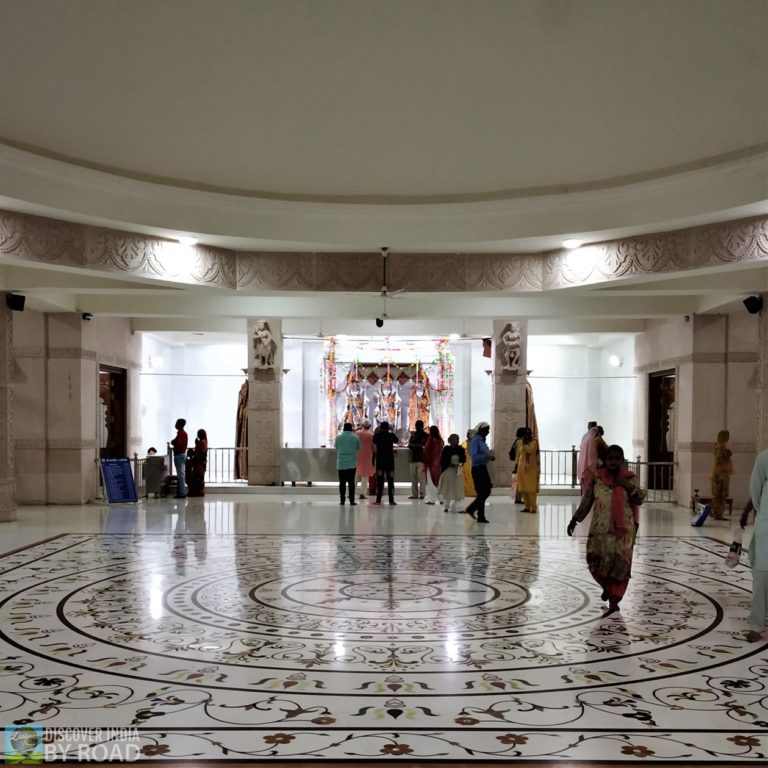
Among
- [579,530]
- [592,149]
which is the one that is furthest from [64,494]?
[592,149]

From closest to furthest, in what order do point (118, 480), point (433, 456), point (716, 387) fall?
point (716, 387) < point (118, 480) < point (433, 456)

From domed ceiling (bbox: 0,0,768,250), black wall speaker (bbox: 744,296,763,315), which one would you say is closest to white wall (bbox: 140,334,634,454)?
black wall speaker (bbox: 744,296,763,315)

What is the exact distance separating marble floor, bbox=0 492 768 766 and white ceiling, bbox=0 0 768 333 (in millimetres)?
3488

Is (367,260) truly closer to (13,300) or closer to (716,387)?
(13,300)

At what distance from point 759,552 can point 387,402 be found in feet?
43.6

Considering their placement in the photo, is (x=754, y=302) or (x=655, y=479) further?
(x=655, y=479)

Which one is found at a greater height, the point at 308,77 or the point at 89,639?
the point at 308,77

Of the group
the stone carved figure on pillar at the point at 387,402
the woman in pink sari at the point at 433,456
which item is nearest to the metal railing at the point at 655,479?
the woman in pink sari at the point at 433,456

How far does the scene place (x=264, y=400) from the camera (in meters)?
14.9

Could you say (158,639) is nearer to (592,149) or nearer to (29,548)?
(29,548)

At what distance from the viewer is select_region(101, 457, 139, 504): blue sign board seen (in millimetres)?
13020

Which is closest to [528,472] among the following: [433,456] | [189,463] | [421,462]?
[433,456]

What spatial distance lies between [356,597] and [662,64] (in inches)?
172

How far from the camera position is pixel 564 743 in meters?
3.48
